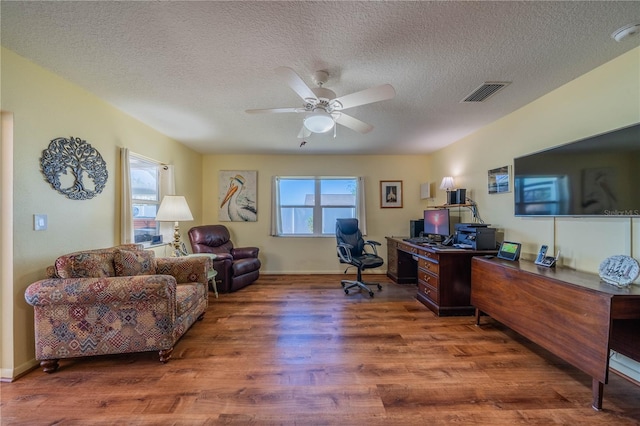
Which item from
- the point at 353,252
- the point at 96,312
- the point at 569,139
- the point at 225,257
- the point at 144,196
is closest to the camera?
the point at 96,312

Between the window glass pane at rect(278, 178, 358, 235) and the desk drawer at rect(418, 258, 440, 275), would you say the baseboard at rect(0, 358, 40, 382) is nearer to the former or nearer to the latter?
the window glass pane at rect(278, 178, 358, 235)

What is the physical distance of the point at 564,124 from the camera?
7.52 feet

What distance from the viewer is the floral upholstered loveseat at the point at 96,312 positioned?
1836mm

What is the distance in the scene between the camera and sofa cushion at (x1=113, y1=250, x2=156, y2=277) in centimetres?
230

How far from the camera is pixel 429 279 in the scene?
10.3ft

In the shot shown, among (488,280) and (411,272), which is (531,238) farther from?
(411,272)

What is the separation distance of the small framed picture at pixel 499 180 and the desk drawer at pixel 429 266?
120 centimetres

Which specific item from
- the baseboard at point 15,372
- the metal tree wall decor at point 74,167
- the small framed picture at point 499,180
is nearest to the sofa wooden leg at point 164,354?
the baseboard at point 15,372

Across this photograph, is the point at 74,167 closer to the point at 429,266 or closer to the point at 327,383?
the point at 327,383

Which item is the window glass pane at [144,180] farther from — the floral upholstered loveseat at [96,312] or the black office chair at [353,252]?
the black office chair at [353,252]

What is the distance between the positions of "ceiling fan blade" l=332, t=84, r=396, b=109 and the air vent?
105 centimetres

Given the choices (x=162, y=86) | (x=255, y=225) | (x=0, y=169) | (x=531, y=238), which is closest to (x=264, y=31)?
(x=162, y=86)

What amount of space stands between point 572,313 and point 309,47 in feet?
8.18

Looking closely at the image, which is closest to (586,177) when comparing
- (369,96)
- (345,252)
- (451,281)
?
(451,281)
